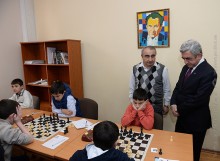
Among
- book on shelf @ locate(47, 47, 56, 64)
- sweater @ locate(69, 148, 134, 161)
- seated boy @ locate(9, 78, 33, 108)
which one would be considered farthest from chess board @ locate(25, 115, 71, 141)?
book on shelf @ locate(47, 47, 56, 64)

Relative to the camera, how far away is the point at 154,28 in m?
3.02

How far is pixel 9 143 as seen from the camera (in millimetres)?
1844

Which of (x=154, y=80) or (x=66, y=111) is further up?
(x=154, y=80)

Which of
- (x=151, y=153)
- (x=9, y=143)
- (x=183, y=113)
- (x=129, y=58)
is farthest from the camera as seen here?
(x=129, y=58)

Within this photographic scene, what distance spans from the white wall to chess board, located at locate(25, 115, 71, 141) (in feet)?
5.34

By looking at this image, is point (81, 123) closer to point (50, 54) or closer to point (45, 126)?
point (45, 126)

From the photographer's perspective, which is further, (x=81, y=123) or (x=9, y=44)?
Result: (x=9, y=44)

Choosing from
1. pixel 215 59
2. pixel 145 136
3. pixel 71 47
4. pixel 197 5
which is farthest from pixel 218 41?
pixel 71 47

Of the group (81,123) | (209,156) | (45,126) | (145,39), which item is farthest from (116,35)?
(209,156)

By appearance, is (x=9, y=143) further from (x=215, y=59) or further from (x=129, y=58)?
(x=215, y=59)

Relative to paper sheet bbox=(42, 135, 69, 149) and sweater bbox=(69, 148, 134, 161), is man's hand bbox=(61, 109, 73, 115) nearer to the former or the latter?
paper sheet bbox=(42, 135, 69, 149)

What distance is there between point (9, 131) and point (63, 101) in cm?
88

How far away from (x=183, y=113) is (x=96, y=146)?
133 centimetres

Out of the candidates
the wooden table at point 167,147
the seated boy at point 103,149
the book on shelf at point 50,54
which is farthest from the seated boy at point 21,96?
the seated boy at point 103,149
